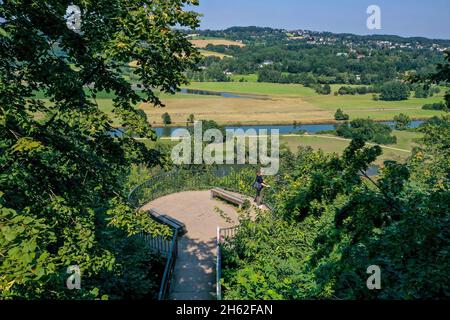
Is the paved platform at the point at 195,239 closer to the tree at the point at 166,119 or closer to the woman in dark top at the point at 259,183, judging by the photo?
the woman in dark top at the point at 259,183

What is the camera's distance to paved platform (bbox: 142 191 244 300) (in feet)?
33.2

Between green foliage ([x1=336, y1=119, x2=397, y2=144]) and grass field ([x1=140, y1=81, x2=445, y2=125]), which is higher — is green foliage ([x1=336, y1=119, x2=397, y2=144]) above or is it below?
below

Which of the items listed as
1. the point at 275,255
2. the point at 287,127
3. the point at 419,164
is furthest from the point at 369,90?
the point at 275,255

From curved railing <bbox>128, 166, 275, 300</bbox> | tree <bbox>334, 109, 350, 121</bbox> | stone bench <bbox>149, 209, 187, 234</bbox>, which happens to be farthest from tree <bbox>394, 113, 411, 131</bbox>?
stone bench <bbox>149, 209, 187, 234</bbox>

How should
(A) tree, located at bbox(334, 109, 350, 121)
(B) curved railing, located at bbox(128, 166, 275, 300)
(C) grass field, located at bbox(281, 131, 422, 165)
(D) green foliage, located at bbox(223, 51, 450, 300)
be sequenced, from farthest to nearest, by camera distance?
(A) tree, located at bbox(334, 109, 350, 121) < (C) grass field, located at bbox(281, 131, 422, 165) < (B) curved railing, located at bbox(128, 166, 275, 300) < (D) green foliage, located at bbox(223, 51, 450, 300)

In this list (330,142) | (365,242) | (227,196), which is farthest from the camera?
(330,142)

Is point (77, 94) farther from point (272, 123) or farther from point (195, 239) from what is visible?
point (272, 123)

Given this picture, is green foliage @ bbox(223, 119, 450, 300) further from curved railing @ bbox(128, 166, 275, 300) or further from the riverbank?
the riverbank

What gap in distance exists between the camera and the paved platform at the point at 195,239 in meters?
10.1

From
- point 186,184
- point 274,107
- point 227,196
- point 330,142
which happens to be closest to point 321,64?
point 274,107

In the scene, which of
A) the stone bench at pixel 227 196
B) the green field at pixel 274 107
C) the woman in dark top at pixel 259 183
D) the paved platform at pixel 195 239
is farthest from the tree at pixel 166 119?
the woman in dark top at pixel 259 183

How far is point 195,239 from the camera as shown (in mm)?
12695
